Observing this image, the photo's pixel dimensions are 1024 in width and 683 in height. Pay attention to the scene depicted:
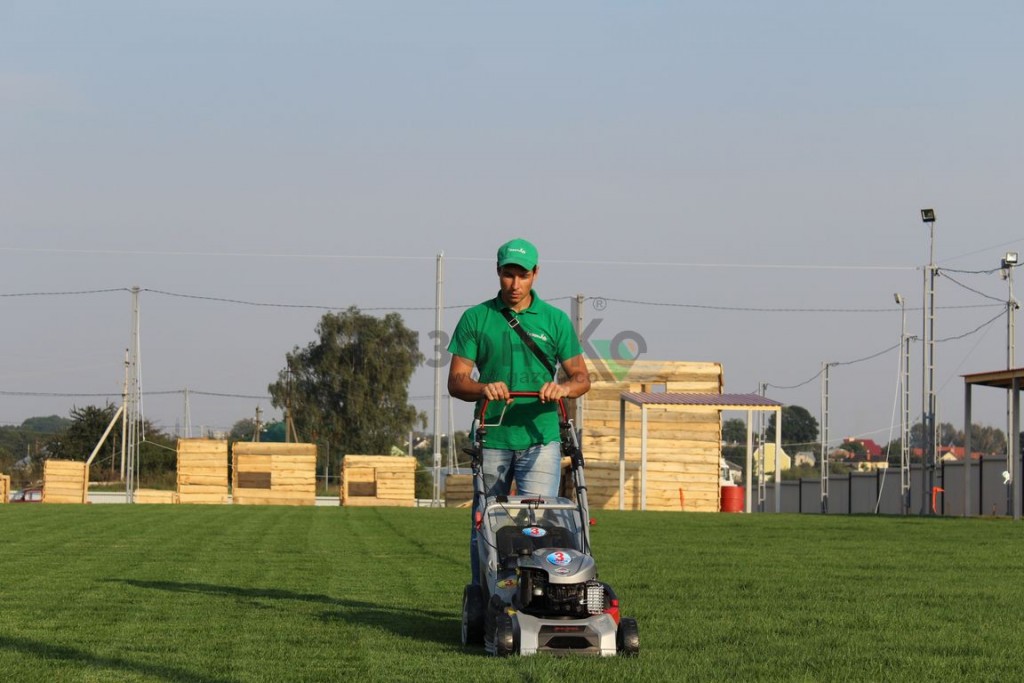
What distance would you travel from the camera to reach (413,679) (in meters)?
5.84

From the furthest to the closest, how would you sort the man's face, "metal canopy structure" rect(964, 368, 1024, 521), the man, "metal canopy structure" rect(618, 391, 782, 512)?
"metal canopy structure" rect(618, 391, 782, 512) → "metal canopy structure" rect(964, 368, 1024, 521) → the man → the man's face

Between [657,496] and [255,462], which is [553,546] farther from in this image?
[255,462]

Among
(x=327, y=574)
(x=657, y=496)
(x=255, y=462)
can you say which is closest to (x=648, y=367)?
(x=657, y=496)

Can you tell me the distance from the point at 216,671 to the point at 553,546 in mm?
1806

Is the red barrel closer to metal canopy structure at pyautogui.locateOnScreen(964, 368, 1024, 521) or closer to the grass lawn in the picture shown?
metal canopy structure at pyautogui.locateOnScreen(964, 368, 1024, 521)

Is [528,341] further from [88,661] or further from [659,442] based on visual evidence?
[659,442]

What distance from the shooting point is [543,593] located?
6.57 m

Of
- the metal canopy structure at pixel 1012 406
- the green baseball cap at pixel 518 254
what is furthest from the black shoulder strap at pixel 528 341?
the metal canopy structure at pixel 1012 406

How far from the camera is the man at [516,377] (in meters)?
7.55

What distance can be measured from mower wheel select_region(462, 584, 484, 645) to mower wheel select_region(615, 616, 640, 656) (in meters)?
0.82

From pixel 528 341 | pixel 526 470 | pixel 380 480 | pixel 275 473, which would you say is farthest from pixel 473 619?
pixel 275 473

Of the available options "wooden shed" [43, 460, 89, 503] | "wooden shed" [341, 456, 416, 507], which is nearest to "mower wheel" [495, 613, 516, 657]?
"wooden shed" [341, 456, 416, 507]

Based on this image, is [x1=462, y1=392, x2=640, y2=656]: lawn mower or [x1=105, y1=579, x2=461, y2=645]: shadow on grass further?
[x1=105, y1=579, x2=461, y2=645]: shadow on grass

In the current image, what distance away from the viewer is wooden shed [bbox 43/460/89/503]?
40.3 meters
